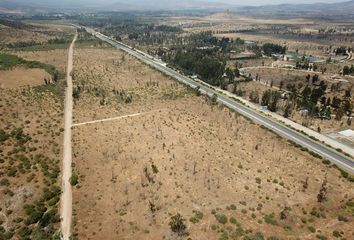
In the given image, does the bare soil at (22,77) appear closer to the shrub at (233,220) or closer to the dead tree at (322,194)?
the shrub at (233,220)

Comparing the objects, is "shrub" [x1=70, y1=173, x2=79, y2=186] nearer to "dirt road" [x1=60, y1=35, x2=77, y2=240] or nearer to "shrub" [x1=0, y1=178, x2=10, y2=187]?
"dirt road" [x1=60, y1=35, x2=77, y2=240]

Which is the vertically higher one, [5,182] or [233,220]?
[5,182]

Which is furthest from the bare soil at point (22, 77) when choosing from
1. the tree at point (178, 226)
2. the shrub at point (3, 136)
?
the tree at point (178, 226)

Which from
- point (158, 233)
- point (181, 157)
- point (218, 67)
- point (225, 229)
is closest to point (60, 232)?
point (158, 233)

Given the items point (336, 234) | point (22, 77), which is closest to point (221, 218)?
point (336, 234)

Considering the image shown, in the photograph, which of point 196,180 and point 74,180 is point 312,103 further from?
point 74,180

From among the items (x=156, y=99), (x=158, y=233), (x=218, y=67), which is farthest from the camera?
(x=218, y=67)

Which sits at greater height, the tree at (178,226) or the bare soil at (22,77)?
the bare soil at (22,77)

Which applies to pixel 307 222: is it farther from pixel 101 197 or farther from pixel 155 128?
pixel 155 128

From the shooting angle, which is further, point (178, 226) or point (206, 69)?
point (206, 69)
